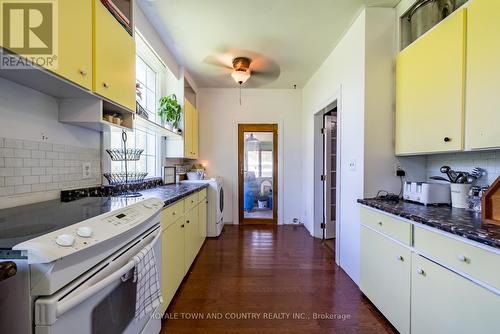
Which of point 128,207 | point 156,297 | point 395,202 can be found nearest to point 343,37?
point 395,202

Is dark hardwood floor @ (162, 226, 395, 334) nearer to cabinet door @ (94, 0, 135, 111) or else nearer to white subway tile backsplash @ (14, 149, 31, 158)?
white subway tile backsplash @ (14, 149, 31, 158)

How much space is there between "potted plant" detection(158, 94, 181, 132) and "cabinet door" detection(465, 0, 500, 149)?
2899mm

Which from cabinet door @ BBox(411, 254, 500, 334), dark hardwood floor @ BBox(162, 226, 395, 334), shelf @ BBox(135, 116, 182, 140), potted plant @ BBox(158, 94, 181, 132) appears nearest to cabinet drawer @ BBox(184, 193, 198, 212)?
dark hardwood floor @ BBox(162, 226, 395, 334)

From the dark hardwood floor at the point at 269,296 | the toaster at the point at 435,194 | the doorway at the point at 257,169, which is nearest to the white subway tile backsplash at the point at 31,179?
the dark hardwood floor at the point at 269,296

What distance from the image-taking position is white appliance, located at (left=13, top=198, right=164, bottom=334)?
0.65 metres

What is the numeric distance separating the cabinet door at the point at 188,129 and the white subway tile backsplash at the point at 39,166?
5.69 ft

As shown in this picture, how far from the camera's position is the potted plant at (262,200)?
15.3ft

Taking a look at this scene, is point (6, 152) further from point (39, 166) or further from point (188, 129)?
point (188, 129)

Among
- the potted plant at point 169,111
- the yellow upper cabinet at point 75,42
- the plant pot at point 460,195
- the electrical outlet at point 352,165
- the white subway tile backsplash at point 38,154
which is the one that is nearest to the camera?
the yellow upper cabinet at point 75,42

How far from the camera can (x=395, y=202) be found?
6.30 ft

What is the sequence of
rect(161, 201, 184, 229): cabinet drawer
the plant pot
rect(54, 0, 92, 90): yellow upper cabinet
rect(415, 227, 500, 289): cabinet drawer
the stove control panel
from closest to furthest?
the stove control panel → rect(415, 227, 500, 289): cabinet drawer → rect(54, 0, 92, 90): yellow upper cabinet → the plant pot → rect(161, 201, 184, 229): cabinet drawer

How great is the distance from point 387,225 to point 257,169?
306 centimetres

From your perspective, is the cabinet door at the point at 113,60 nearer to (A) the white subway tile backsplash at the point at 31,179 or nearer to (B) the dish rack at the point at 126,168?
(B) the dish rack at the point at 126,168

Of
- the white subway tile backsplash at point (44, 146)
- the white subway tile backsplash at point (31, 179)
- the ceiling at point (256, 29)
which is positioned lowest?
the white subway tile backsplash at point (31, 179)
